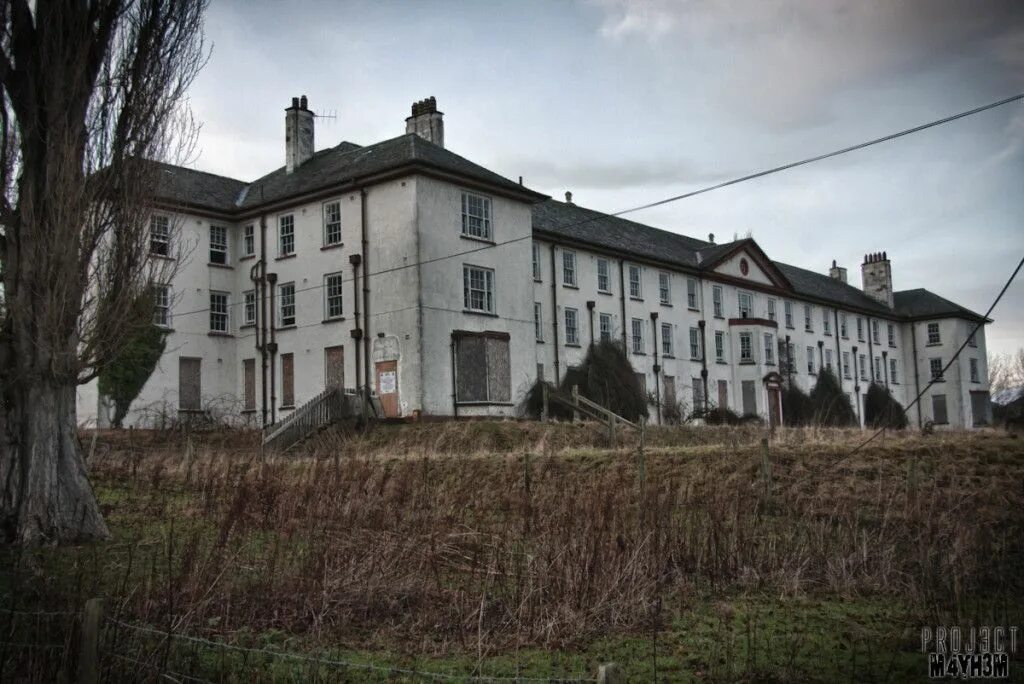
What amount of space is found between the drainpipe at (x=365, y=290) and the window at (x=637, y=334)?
14.8m

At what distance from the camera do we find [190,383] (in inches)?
1325

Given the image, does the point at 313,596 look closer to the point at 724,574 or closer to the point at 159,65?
the point at 724,574

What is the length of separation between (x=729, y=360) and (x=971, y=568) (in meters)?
38.1

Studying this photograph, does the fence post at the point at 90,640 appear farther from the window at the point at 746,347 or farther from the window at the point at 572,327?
the window at the point at 746,347

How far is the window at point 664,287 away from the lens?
44406 millimetres

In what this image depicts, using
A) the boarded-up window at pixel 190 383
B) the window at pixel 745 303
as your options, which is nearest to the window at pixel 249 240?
the boarded-up window at pixel 190 383

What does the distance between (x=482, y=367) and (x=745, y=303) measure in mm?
23793

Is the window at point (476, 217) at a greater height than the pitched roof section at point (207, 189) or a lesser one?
lesser

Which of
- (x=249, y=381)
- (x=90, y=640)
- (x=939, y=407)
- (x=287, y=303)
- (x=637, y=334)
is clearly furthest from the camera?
(x=939, y=407)

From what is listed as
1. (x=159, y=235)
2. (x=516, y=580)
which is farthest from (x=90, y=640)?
(x=159, y=235)

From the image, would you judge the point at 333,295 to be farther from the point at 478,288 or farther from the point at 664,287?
the point at 664,287

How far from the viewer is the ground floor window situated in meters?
30.7

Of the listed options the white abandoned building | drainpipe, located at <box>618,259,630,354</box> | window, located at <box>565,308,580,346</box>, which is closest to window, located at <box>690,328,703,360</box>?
the white abandoned building

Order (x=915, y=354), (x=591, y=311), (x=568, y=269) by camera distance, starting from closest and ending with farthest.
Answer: (x=568, y=269), (x=591, y=311), (x=915, y=354)
